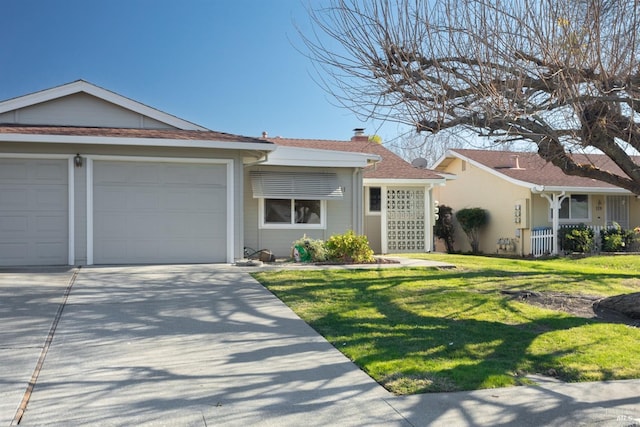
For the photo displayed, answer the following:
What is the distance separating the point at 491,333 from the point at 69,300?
5.89 metres

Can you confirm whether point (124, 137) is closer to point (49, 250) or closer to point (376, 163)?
point (49, 250)

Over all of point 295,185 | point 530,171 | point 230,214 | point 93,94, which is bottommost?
point 230,214

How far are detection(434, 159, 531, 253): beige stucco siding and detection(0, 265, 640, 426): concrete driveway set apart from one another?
15232 mm

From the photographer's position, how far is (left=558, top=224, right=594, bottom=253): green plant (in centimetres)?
1953

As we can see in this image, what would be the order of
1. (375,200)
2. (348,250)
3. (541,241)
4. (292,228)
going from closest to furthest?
(348,250)
(292,228)
(375,200)
(541,241)

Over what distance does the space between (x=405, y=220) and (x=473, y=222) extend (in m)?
4.88

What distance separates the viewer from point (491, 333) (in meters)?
6.79

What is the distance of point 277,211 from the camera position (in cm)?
1503

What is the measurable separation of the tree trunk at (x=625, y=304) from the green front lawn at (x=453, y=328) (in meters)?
0.82

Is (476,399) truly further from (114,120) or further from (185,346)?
(114,120)

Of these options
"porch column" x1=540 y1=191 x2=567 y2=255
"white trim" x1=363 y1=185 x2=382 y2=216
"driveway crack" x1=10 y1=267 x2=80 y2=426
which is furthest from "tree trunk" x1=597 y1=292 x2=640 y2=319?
"porch column" x1=540 y1=191 x2=567 y2=255

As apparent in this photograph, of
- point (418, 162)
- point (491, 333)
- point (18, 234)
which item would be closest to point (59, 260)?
point (18, 234)

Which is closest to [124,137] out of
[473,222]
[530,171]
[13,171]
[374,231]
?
[13,171]

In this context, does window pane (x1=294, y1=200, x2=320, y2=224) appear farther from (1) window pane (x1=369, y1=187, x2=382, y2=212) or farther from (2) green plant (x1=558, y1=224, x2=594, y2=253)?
(2) green plant (x1=558, y1=224, x2=594, y2=253)
